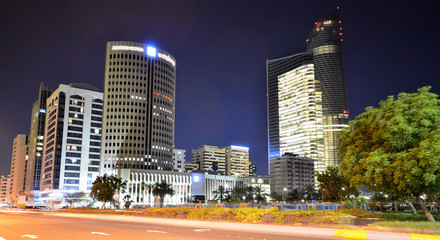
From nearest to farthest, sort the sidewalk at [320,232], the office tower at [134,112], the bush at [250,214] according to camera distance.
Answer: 1. the sidewalk at [320,232]
2. the bush at [250,214]
3. the office tower at [134,112]

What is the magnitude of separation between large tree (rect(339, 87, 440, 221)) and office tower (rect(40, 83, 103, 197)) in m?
167

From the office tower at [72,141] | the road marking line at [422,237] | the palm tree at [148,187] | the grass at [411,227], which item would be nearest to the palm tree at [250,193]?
the palm tree at [148,187]

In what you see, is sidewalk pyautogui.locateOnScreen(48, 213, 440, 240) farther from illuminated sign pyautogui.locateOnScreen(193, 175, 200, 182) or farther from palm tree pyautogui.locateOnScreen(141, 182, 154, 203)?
illuminated sign pyautogui.locateOnScreen(193, 175, 200, 182)

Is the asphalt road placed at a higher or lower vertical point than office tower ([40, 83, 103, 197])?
lower

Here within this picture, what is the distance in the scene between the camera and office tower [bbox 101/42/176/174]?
181700 mm

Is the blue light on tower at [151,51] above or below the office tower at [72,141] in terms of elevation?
above

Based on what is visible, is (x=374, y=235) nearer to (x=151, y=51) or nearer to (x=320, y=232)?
(x=320, y=232)

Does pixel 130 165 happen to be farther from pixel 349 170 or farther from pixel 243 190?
pixel 349 170

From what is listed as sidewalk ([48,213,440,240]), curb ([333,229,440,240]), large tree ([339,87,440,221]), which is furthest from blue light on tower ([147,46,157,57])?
curb ([333,229,440,240])

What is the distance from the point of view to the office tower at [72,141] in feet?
566

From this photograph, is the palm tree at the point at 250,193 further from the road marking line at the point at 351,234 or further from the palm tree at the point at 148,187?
the road marking line at the point at 351,234

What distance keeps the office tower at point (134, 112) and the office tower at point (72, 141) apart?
6.05 meters

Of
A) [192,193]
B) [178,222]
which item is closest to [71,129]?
[192,193]

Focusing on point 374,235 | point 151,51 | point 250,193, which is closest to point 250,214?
point 374,235
